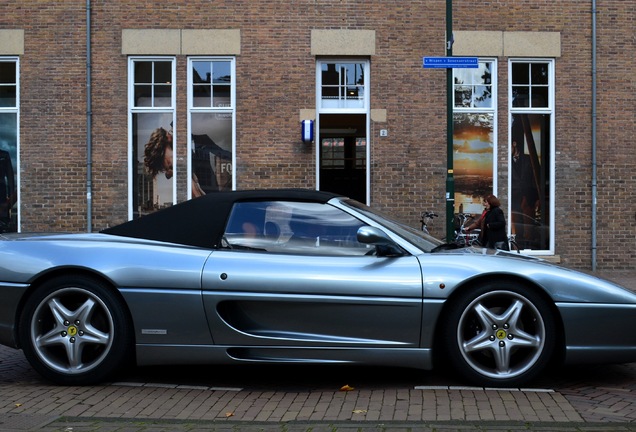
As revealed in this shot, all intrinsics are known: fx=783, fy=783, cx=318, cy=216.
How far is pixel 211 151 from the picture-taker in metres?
14.7

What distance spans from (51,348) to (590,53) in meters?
12.1

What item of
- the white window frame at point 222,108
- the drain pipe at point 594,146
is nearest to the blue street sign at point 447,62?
the drain pipe at point 594,146

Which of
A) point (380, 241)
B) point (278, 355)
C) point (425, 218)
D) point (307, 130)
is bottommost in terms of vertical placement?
point (278, 355)

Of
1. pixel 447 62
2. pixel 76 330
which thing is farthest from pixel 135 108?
pixel 76 330

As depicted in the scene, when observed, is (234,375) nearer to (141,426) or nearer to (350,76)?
(141,426)

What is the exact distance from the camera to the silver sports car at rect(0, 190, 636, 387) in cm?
536

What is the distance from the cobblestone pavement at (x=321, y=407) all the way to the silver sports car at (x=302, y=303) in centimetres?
22

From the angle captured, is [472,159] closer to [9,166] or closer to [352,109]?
[352,109]

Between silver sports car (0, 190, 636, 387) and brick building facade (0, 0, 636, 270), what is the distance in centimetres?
892

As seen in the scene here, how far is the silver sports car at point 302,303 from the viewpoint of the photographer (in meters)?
5.36

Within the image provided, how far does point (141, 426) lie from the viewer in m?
4.62

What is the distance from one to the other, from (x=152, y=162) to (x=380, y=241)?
998 cm

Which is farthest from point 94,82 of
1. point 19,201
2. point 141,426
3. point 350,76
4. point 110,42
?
point 141,426

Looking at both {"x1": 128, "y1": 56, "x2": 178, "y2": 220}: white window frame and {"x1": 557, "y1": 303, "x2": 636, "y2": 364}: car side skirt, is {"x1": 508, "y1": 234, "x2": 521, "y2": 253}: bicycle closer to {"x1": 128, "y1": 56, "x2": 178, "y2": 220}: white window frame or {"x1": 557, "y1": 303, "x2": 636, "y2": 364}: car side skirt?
{"x1": 128, "y1": 56, "x2": 178, "y2": 220}: white window frame
